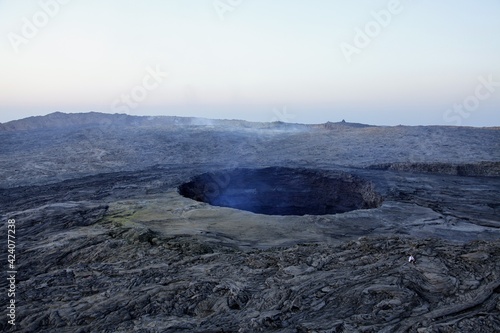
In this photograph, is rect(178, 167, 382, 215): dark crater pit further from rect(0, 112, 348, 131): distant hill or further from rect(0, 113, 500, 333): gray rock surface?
rect(0, 112, 348, 131): distant hill

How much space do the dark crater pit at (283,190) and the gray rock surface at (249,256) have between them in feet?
0.82

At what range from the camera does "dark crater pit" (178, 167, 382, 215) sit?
1692 centimetres

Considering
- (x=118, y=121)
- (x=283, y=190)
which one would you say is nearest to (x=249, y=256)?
(x=283, y=190)

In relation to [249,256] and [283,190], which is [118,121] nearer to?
[283,190]

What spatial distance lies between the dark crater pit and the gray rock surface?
250mm

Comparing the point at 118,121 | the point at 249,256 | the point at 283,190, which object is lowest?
the point at 283,190

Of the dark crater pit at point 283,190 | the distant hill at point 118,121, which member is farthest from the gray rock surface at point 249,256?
the distant hill at point 118,121

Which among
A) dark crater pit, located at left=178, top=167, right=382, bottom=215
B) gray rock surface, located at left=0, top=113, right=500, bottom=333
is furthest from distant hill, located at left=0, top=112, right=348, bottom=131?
gray rock surface, located at left=0, top=113, right=500, bottom=333

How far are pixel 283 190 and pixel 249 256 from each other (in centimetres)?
1165

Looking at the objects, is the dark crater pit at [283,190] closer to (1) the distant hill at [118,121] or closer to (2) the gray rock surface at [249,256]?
(2) the gray rock surface at [249,256]

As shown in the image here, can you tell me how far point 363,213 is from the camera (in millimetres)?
10516

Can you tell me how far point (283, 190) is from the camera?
1886 centimetres

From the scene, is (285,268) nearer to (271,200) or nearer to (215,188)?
(215,188)

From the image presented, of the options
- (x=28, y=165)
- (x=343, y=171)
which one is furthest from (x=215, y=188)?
(x=28, y=165)
